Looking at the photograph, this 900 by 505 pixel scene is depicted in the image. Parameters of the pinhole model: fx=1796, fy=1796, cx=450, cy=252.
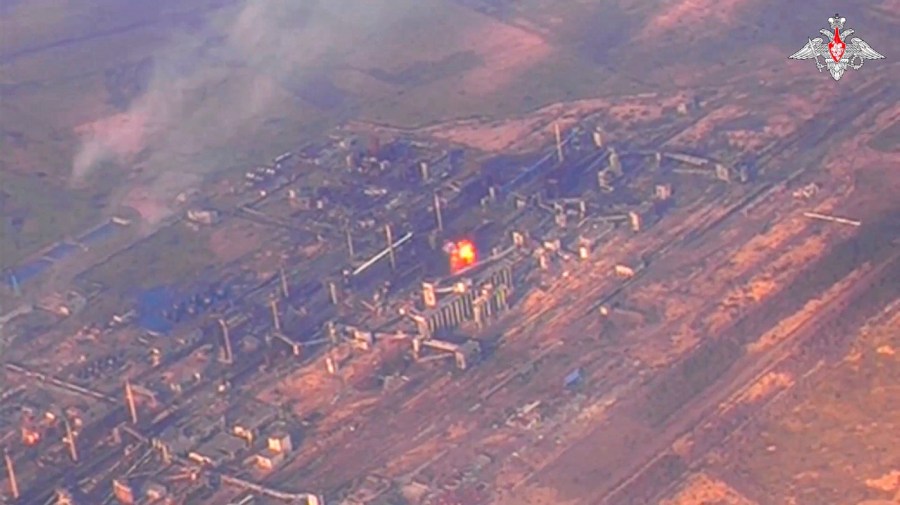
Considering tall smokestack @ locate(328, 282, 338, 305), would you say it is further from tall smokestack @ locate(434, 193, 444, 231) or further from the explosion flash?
tall smokestack @ locate(434, 193, 444, 231)

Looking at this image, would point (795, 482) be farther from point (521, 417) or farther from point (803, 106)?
point (803, 106)

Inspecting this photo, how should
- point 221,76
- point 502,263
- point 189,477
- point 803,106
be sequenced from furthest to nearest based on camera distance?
1. point 221,76
2. point 803,106
3. point 502,263
4. point 189,477

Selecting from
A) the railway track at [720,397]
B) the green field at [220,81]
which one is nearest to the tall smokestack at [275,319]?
the green field at [220,81]

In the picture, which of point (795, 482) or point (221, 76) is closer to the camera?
point (795, 482)

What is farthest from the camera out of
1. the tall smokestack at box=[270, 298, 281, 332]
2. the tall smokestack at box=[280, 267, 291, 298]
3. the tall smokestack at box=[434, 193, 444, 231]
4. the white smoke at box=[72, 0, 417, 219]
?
the white smoke at box=[72, 0, 417, 219]

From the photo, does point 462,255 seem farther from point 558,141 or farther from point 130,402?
point 130,402

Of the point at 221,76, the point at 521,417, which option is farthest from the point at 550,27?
the point at 521,417

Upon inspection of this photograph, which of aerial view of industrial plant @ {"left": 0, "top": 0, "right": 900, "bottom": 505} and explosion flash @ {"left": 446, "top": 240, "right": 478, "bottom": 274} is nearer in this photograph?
aerial view of industrial plant @ {"left": 0, "top": 0, "right": 900, "bottom": 505}

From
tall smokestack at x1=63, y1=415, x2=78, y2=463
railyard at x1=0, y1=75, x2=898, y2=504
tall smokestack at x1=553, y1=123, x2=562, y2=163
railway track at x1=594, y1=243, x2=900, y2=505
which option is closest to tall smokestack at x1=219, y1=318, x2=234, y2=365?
railyard at x1=0, y1=75, x2=898, y2=504

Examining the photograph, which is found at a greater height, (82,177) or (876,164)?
(876,164)
